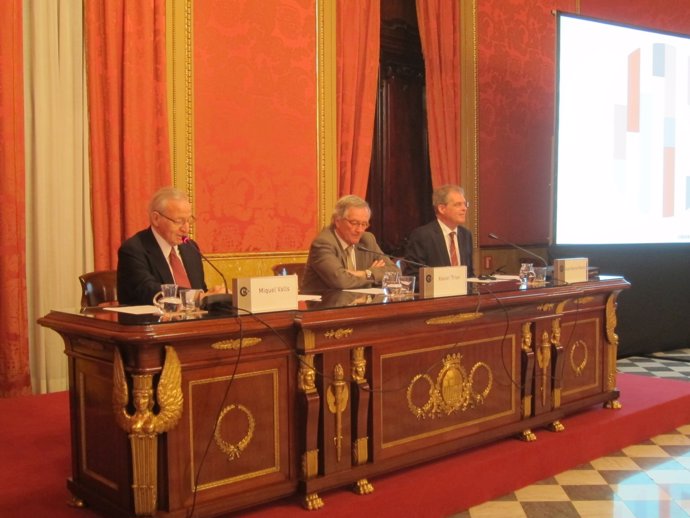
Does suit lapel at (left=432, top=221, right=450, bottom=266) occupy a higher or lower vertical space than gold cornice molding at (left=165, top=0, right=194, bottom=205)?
lower

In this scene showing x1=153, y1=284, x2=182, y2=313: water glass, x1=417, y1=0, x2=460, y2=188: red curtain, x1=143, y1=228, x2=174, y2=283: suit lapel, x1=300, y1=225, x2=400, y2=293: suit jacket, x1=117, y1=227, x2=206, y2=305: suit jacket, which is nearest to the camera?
x1=153, y1=284, x2=182, y2=313: water glass

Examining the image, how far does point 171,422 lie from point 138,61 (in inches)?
96.4

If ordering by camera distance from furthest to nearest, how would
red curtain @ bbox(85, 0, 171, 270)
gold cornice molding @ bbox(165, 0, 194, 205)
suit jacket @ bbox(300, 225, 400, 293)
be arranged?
gold cornice molding @ bbox(165, 0, 194, 205)
red curtain @ bbox(85, 0, 171, 270)
suit jacket @ bbox(300, 225, 400, 293)

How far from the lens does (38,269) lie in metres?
3.74

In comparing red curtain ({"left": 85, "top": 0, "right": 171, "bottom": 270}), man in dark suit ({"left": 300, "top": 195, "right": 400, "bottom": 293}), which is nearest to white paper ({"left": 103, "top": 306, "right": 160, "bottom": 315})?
man in dark suit ({"left": 300, "top": 195, "right": 400, "bottom": 293})

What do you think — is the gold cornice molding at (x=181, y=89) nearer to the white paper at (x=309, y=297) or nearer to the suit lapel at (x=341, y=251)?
the suit lapel at (x=341, y=251)

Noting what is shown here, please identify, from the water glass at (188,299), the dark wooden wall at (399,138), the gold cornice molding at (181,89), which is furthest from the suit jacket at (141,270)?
the dark wooden wall at (399,138)

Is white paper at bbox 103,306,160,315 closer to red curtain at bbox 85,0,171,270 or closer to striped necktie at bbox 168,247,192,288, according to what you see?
striped necktie at bbox 168,247,192,288

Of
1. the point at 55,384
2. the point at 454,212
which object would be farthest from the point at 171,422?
the point at 454,212

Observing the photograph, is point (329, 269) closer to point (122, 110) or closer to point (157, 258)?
point (157, 258)

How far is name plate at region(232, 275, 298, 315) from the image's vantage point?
231cm

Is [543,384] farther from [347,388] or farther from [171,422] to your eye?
[171,422]

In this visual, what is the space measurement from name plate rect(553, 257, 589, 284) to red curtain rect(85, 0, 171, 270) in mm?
2092

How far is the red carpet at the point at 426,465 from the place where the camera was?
2.36 metres
